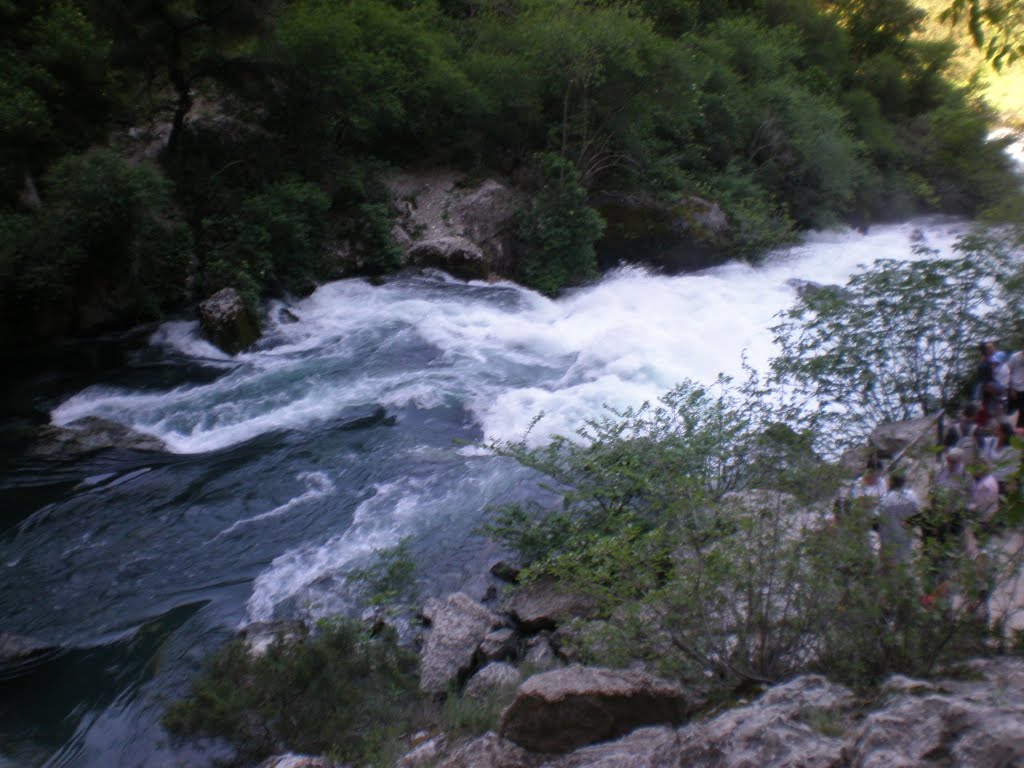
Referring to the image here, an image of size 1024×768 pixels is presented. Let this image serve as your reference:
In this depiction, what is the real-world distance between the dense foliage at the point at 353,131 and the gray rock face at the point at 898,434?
7.72 meters

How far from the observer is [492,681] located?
16.6ft

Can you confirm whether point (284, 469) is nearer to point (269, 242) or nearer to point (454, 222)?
point (269, 242)

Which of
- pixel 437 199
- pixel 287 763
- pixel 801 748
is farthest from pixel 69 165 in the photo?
pixel 801 748

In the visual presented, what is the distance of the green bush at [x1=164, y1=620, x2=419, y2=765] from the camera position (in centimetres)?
471

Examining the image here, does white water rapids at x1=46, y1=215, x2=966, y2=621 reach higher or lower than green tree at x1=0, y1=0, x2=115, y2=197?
lower

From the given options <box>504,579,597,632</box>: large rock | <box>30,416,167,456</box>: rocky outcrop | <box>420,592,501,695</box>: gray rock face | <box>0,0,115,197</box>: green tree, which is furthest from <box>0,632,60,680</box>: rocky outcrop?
<box>0,0,115,197</box>: green tree

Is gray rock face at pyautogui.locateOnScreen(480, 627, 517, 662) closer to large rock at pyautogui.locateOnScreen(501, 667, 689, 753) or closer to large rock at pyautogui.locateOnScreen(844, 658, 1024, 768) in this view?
large rock at pyautogui.locateOnScreen(501, 667, 689, 753)

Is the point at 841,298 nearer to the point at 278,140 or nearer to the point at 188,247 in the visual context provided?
the point at 188,247

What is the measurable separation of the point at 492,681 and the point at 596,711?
1600 millimetres

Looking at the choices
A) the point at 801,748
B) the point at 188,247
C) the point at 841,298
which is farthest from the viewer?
the point at 188,247

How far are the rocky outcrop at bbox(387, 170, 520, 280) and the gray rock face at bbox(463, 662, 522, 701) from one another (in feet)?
36.1

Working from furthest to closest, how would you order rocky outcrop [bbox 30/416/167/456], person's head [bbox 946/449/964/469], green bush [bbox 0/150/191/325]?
green bush [bbox 0/150/191/325] < rocky outcrop [bbox 30/416/167/456] < person's head [bbox 946/449/964/469]

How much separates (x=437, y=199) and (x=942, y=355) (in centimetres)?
1159

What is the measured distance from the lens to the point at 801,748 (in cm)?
268
